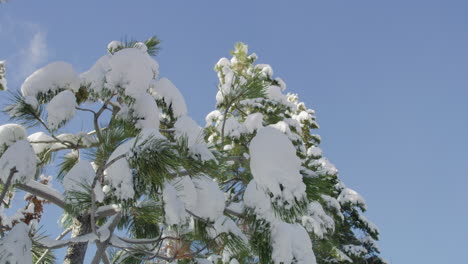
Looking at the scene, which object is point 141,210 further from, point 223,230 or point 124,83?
point 124,83

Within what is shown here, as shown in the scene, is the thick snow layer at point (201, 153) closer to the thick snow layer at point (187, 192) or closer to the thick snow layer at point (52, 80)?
the thick snow layer at point (187, 192)

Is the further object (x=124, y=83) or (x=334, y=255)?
(x=334, y=255)

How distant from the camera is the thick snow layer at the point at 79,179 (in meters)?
2.49

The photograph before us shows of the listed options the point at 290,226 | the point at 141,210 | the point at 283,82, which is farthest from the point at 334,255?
the point at 141,210

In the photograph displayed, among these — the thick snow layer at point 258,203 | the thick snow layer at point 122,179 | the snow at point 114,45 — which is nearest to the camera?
the thick snow layer at point 122,179

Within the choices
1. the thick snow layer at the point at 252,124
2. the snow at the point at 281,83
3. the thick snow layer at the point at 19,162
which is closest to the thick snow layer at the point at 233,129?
the thick snow layer at the point at 252,124

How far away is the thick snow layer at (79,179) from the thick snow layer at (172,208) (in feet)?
1.70

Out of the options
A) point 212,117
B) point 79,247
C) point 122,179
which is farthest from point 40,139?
point 212,117

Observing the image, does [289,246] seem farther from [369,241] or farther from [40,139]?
[369,241]

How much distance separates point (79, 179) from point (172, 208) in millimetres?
670

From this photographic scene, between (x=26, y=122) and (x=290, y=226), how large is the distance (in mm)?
2523

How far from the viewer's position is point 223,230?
3180 millimetres

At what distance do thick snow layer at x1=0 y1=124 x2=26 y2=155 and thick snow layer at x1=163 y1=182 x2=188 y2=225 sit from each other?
1.57 meters

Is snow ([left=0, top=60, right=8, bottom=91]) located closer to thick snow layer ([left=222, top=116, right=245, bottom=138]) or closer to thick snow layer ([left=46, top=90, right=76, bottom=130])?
thick snow layer ([left=222, top=116, right=245, bottom=138])
